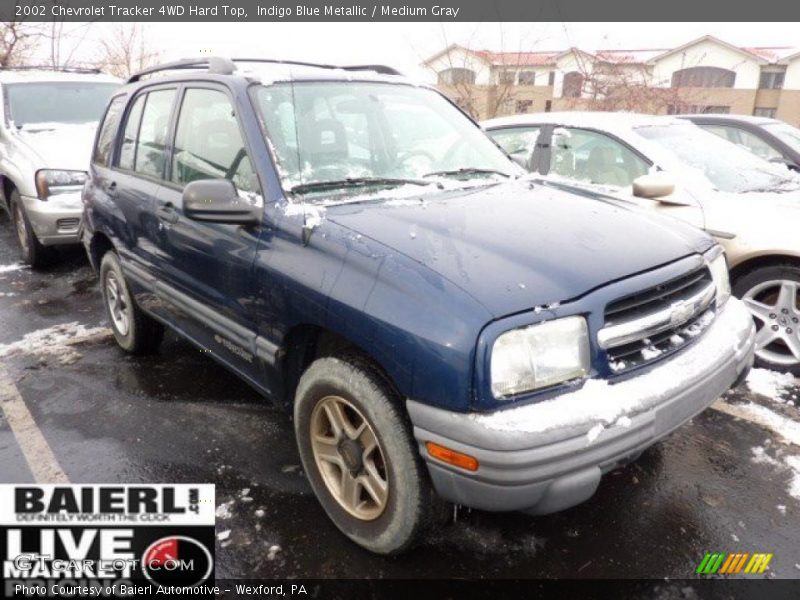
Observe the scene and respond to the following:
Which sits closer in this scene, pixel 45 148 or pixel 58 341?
pixel 58 341

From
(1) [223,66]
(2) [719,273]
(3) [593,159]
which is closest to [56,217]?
(1) [223,66]

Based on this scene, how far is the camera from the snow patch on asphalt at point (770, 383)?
3.68 metres

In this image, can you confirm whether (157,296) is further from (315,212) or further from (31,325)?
(31,325)

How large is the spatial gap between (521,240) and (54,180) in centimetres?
554

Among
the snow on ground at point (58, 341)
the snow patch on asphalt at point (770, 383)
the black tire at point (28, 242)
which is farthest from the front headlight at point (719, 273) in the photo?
the black tire at point (28, 242)

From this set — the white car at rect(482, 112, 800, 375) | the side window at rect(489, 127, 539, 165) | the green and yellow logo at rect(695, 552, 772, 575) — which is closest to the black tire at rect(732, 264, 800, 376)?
the white car at rect(482, 112, 800, 375)

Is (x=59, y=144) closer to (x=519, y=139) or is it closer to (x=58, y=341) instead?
(x=58, y=341)

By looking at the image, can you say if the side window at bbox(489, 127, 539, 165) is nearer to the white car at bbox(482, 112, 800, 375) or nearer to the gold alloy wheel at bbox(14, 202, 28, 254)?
the white car at bbox(482, 112, 800, 375)

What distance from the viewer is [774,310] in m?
3.76

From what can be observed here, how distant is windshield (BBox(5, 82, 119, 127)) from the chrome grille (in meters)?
7.01

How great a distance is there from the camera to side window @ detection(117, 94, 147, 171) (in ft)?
12.7

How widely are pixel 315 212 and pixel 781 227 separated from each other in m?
2.98

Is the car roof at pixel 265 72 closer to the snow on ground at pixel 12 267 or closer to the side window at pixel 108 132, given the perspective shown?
the side window at pixel 108 132

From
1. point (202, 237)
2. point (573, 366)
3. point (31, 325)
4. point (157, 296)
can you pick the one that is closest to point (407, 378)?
point (573, 366)
